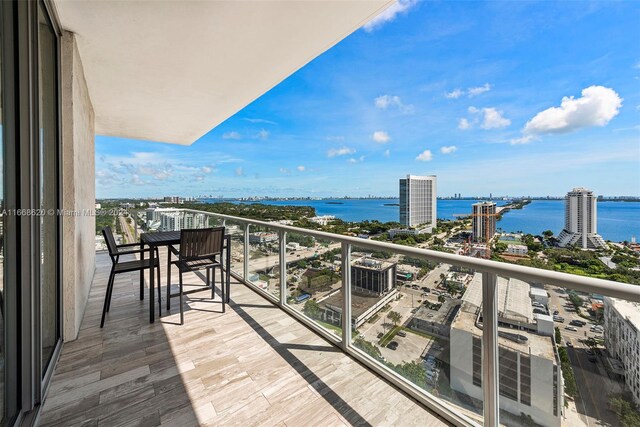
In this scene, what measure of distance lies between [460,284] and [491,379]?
521 mm

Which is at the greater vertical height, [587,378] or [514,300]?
[514,300]

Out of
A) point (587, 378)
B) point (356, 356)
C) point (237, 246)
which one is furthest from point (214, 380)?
point (237, 246)

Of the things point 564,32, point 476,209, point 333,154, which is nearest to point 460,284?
point 476,209

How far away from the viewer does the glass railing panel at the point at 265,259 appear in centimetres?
352

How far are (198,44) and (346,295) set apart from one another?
293cm

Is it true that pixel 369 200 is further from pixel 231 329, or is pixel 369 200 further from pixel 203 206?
pixel 231 329

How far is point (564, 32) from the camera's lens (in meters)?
9.39

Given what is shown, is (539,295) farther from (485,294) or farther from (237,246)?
(237,246)

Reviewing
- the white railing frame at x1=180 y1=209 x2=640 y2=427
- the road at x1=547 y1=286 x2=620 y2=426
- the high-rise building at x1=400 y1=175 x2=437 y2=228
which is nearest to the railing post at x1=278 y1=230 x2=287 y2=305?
the white railing frame at x1=180 y1=209 x2=640 y2=427

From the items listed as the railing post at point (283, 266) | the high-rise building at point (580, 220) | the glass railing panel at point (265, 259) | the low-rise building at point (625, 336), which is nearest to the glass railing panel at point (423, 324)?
the low-rise building at point (625, 336)

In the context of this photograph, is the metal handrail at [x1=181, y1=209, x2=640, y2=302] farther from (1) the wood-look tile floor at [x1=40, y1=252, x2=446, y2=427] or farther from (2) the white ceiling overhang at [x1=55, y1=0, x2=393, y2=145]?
(2) the white ceiling overhang at [x1=55, y1=0, x2=393, y2=145]

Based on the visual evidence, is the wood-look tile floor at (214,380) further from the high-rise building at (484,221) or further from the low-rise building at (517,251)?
the high-rise building at (484,221)

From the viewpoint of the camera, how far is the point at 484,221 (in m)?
7.08

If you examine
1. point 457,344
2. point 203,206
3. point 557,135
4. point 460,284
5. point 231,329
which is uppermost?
point 557,135
